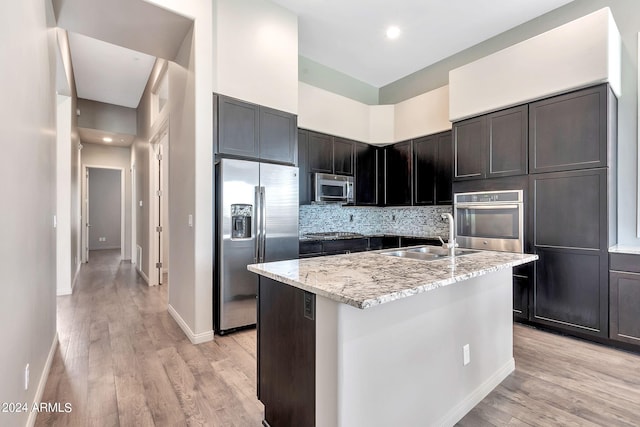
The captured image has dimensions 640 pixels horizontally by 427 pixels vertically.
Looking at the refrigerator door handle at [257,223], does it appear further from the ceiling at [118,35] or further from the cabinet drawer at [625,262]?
the cabinet drawer at [625,262]

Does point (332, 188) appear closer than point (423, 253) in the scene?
No

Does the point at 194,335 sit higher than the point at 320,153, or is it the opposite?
the point at 320,153

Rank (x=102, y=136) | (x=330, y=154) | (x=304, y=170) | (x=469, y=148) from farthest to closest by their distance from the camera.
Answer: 1. (x=102, y=136)
2. (x=330, y=154)
3. (x=304, y=170)
4. (x=469, y=148)

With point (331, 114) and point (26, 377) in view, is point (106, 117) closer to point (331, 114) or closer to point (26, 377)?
point (331, 114)

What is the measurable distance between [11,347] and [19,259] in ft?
1.42

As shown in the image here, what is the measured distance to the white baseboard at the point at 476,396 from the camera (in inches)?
68.8

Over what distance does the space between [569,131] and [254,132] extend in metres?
3.16

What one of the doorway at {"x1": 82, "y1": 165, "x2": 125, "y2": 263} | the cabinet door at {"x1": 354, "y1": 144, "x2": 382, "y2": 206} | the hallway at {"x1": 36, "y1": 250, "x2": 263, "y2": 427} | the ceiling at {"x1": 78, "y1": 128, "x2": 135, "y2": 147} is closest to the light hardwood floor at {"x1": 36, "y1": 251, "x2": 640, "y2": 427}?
the hallway at {"x1": 36, "y1": 250, "x2": 263, "y2": 427}

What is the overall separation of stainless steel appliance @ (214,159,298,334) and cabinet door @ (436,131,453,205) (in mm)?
2227

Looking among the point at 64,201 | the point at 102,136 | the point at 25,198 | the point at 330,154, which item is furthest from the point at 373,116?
the point at 102,136

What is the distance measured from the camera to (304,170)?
4.22m

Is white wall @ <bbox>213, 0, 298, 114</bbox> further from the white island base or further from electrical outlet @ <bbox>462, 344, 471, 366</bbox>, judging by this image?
electrical outlet @ <bbox>462, 344, 471, 366</bbox>

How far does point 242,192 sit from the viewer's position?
310cm

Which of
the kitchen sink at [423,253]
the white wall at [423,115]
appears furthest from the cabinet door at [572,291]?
the white wall at [423,115]
